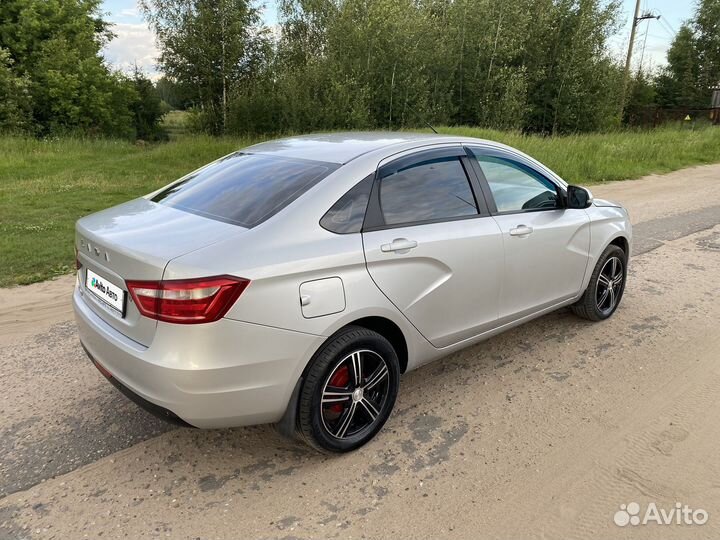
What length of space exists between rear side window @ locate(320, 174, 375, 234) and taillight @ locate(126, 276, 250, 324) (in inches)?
23.6

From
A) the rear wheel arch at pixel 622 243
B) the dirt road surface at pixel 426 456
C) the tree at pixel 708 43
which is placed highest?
the tree at pixel 708 43

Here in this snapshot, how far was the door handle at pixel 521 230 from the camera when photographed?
3.52 meters

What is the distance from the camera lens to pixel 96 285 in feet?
9.23

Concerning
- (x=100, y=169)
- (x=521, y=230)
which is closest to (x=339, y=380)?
(x=521, y=230)

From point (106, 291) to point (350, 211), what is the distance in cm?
130

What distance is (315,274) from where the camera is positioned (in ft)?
8.33

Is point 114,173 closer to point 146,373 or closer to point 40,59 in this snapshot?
point 146,373

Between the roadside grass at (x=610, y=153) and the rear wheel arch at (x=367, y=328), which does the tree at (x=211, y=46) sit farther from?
the rear wheel arch at (x=367, y=328)

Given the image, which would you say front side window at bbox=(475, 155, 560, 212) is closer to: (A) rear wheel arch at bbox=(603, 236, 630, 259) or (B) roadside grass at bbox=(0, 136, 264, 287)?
(A) rear wheel arch at bbox=(603, 236, 630, 259)

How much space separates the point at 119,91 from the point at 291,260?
106 feet

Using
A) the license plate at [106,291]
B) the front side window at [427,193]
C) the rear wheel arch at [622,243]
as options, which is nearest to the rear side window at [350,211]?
the front side window at [427,193]

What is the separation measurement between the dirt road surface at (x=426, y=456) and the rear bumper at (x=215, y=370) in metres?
0.43

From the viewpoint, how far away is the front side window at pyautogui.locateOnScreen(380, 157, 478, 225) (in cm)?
303

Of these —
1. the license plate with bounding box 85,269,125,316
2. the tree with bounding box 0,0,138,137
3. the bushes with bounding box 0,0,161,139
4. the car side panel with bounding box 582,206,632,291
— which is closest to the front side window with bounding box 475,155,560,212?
the car side panel with bounding box 582,206,632,291
